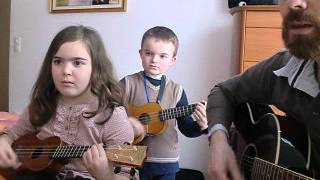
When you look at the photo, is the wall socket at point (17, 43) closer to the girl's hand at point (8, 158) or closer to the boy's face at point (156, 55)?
the boy's face at point (156, 55)

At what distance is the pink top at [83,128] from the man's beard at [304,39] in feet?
1.95

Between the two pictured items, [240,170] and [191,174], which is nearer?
[240,170]

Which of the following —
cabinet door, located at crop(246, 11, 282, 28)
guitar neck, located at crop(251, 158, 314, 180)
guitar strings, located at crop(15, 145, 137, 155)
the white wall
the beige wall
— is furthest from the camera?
the beige wall

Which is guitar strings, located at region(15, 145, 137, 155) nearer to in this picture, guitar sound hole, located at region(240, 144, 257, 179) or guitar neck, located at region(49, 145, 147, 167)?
guitar neck, located at region(49, 145, 147, 167)

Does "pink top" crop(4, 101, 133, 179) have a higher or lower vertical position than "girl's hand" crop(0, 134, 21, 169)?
higher

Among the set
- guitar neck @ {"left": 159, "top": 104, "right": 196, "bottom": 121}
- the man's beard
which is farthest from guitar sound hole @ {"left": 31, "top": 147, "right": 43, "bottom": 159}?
the man's beard

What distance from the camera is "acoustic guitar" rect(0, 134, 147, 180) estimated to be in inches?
39.6

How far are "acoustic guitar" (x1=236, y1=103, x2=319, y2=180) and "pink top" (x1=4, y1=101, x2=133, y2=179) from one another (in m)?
0.41

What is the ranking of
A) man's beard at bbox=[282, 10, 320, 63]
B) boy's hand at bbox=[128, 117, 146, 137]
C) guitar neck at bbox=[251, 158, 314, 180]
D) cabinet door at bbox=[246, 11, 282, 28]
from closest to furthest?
guitar neck at bbox=[251, 158, 314, 180]
man's beard at bbox=[282, 10, 320, 63]
boy's hand at bbox=[128, 117, 146, 137]
cabinet door at bbox=[246, 11, 282, 28]

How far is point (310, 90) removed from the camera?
0.83 metres

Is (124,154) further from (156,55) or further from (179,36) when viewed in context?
(179,36)

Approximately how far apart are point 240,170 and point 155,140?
659 millimetres

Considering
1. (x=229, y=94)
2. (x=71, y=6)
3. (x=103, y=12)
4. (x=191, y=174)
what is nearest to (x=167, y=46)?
(x=229, y=94)

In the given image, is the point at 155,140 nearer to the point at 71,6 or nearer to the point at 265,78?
the point at 265,78
